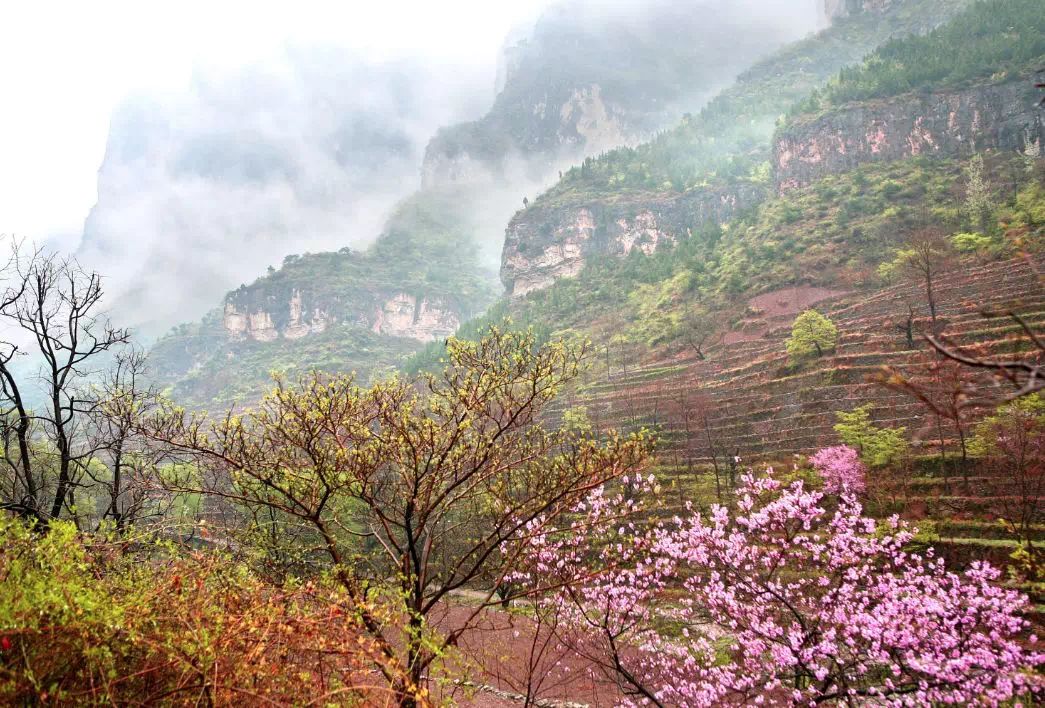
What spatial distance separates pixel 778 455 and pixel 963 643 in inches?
940

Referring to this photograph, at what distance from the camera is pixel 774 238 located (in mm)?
85375

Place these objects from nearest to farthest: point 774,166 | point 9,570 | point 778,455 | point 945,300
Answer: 1. point 9,570
2. point 778,455
3. point 945,300
4. point 774,166

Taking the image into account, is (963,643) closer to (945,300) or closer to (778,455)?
(778,455)

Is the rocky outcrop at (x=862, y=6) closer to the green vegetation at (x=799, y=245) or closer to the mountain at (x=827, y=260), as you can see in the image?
the mountain at (x=827, y=260)

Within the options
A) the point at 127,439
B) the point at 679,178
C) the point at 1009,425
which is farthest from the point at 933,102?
the point at 127,439

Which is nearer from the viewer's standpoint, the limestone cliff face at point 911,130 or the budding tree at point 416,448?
the budding tree at point 416,448

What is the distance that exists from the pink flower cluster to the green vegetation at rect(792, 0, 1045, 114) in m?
90.9

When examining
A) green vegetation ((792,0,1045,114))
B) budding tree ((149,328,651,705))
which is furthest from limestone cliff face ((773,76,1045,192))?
budding tree ((149,328,651,705))

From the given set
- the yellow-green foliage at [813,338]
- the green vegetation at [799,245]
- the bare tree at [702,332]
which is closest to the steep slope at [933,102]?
the green vegetation at [799,245]

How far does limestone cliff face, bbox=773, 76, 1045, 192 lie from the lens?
255ft

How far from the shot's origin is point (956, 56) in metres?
91.7

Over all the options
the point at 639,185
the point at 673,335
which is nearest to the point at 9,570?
the point at 673,335

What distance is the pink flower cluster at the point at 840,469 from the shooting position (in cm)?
2544

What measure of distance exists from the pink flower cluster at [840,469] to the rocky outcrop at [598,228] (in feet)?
339
